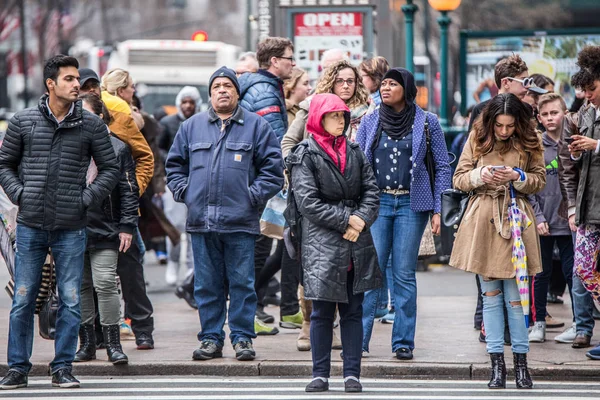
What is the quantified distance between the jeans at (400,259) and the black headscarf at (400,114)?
457 mm

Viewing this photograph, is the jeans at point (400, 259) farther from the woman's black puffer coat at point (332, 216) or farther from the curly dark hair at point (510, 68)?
the curly dark hair at point (510, 68)

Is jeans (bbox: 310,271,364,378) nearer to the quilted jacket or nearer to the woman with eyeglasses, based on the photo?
the woman with eyeglasses

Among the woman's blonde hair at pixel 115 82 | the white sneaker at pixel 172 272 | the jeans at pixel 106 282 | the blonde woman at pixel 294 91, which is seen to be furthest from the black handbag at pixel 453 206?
the white sneaker at pixel 172 272

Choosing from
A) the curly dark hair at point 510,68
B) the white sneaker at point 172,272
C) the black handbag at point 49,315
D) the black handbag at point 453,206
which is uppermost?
the curly dark hair at point 510,68

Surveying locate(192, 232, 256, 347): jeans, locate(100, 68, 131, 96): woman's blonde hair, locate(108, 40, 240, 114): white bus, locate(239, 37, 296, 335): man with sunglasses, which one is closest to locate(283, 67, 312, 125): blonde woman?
locate(239, 37, 296, 335): man with sunglasses

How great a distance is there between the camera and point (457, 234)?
8.41 metres

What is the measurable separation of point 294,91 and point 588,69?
114 inches

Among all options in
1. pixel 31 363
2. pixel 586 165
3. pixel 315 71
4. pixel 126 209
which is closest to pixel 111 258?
pixel 126 209

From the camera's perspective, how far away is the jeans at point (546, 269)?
9750 mm

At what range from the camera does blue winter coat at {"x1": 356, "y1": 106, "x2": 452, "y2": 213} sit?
29.3 feet

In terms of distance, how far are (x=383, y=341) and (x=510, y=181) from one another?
2.11m

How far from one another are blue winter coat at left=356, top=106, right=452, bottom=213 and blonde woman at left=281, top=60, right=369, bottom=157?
0.40 meters

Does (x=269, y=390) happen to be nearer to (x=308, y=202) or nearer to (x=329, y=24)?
(x=308, y=202)

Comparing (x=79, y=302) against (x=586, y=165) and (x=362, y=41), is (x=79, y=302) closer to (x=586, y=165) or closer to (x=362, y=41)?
(x=586, y=165)
